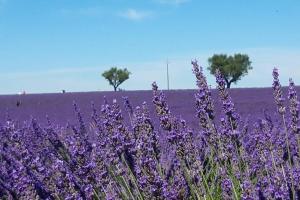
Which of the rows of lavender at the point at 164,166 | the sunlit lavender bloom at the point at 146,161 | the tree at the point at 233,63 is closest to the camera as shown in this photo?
the sunlit lavender bloom at the point at 146,161

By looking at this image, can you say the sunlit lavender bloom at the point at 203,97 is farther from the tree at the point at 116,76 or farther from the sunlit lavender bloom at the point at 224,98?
the tree at the point at 116,76

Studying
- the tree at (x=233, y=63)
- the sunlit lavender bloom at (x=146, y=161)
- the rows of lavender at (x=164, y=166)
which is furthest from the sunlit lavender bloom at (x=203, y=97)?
the tree at (x=233, y=63)

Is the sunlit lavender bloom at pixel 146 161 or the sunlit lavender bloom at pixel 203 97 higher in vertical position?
the sunlit lavender bloom at pixel 203 97

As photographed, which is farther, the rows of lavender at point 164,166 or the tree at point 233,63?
the tree at point 233,63

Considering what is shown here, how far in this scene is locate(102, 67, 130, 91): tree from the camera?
35.1m

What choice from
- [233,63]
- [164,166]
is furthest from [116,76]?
[164,166]

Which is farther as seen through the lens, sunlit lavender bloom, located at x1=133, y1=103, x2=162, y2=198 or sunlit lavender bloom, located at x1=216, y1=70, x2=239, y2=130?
sunlit lavender bloom, located at x1=216, y1=70, x2=239, y2=130

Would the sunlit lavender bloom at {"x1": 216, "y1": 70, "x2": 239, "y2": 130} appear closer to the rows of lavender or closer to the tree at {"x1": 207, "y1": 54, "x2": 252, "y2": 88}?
the rows of lavender

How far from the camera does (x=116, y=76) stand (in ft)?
117

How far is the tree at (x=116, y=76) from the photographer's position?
35062 millimetres

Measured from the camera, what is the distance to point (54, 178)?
2.24 metres

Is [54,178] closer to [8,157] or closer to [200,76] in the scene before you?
[200,76]

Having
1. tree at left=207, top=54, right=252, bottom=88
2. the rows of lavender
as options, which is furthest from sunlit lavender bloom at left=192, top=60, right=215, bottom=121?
tree at left=207, top=54, right=252, bottom=88

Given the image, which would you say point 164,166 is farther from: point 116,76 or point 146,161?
point 116,76
